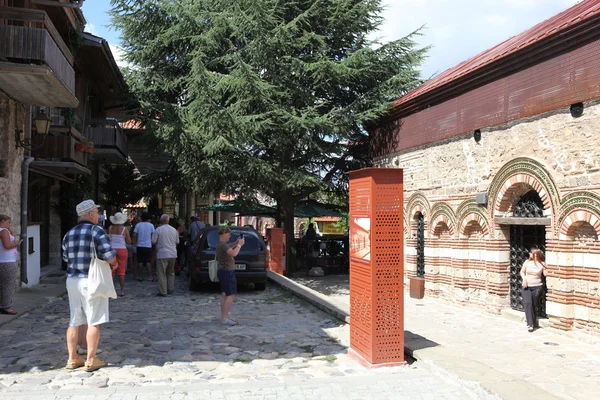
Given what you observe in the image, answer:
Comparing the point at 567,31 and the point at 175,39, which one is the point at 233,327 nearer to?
the point at 567,31

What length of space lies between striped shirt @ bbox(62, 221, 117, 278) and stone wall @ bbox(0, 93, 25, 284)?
547 cm

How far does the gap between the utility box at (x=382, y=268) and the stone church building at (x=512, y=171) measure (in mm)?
3911

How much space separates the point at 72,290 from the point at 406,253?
10444 millimetres

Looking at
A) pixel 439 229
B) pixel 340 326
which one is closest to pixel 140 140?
pixel 439 229

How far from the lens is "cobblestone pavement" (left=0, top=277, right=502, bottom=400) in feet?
17.0

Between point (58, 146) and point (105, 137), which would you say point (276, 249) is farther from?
point (58, 146)

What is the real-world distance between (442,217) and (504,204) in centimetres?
232

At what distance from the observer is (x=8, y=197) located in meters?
10.5

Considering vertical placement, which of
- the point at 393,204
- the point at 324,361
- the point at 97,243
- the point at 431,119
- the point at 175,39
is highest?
the point at 175,39

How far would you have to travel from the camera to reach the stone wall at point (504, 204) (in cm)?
841

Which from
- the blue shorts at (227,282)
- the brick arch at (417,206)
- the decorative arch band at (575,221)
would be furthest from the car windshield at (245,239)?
the decorative arch band at (575,221)

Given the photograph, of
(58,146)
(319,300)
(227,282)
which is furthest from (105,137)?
(227,282)

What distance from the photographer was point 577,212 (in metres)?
8.46

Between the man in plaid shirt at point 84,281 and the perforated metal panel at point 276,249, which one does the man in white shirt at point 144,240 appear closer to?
the perforated metal panel at point 276,249
